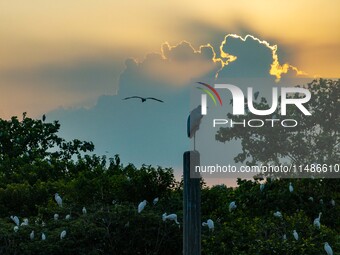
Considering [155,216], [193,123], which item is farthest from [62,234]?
[193,123]

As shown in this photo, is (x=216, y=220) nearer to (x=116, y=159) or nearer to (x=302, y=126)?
(x=116, y=159)

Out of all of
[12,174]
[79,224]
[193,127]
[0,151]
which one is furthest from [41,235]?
[0,151]

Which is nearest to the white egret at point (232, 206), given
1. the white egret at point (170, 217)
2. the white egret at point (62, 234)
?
the white egret at point (170, 217)

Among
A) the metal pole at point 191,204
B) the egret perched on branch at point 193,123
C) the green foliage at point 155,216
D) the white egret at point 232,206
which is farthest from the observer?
the white egret at point 232,206

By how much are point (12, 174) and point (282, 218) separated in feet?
64.2

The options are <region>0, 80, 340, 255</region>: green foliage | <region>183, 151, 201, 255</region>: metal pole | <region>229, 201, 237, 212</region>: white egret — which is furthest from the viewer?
<region>229, 201, 237, 212</region>: white egret

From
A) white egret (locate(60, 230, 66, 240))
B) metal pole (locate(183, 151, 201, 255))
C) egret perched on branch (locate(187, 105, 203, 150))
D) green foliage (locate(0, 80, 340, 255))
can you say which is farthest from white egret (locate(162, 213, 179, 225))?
metal pole (locate(183, 151, 201, 255))

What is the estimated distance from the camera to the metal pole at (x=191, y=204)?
12312 mm

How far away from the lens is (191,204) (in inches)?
486

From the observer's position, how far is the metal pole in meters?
12.3

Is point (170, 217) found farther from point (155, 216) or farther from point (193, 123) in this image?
point (193, 123)

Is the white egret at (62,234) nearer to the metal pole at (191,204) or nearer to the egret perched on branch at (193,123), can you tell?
the egret perched on branch at (193,123)

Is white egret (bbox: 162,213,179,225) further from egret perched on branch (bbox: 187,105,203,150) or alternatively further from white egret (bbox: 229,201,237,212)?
egret perched on branch (bbox: 187,105,203,150)

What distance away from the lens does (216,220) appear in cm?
2164
